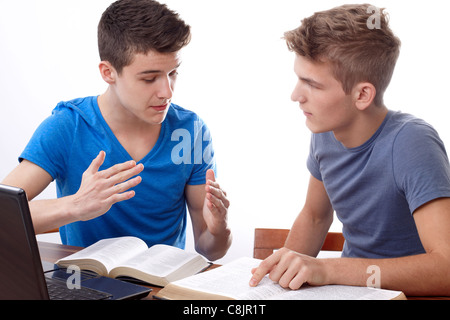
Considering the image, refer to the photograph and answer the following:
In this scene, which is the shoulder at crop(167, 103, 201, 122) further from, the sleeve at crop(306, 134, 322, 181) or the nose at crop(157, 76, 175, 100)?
the sleeve at crop(306, 134, 322, 181)

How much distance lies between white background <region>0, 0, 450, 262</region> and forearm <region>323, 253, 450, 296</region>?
4.99 ft

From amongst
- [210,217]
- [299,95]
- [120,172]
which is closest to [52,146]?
[120,172]

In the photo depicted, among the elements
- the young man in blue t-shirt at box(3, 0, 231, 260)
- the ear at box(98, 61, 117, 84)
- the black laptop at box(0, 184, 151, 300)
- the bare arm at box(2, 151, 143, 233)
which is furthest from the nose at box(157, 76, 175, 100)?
the black laptop at box(0, 184, 151, 300)

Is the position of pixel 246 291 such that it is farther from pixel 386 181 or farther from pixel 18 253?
pixel 386 181

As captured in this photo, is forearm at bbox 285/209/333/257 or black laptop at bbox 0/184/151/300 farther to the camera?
forearm at bbox 285/209/333/257

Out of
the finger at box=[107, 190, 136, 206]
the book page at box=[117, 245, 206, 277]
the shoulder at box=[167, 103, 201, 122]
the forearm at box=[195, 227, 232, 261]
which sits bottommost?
the forearm at box=[195, 227, 232, 261]

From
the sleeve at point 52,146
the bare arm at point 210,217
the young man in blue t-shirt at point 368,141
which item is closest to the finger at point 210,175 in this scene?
the bare arm at point 210,217

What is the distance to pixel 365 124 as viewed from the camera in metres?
1.27

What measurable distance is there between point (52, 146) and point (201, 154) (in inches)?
18.5

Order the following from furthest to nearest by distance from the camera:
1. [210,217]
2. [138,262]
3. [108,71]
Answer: [108,71]
[210,217]
[138,262]

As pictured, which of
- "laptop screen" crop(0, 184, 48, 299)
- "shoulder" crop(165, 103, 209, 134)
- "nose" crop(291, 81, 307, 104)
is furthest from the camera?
"shoulder" crop(165, 103, 209, 134)

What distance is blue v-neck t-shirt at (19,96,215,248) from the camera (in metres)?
1.51

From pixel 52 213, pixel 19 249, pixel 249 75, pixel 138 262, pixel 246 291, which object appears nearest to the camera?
pixel 19 249
